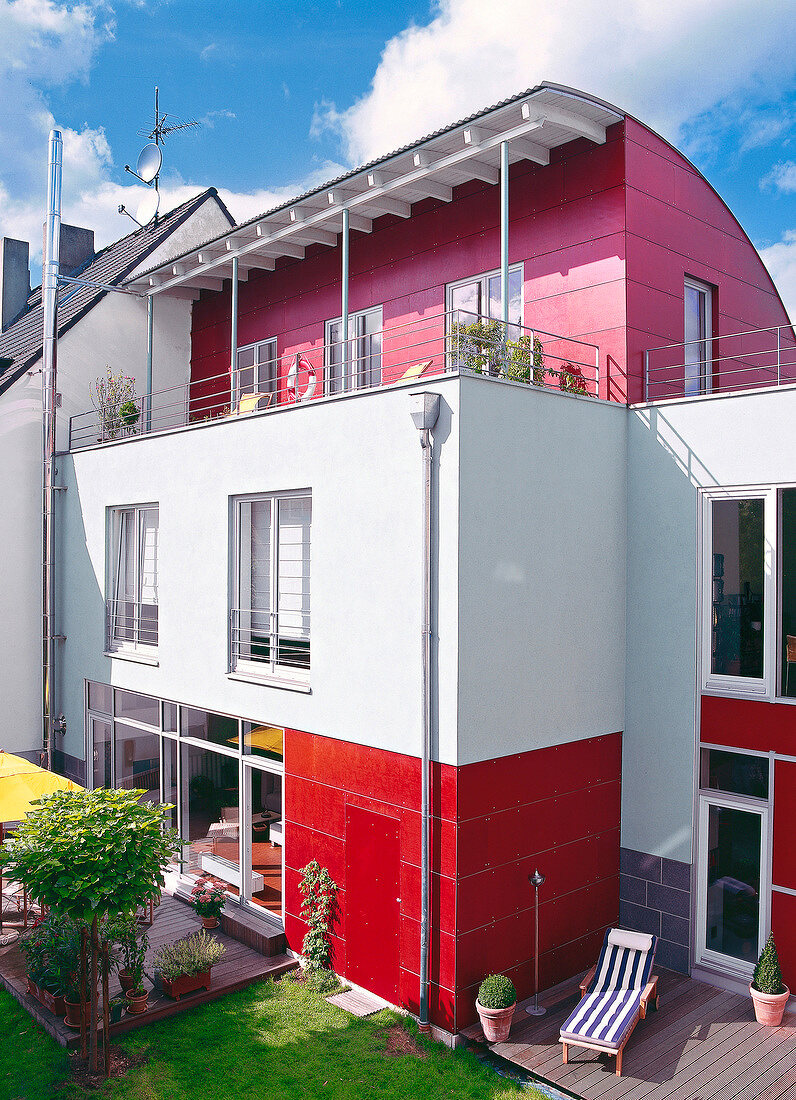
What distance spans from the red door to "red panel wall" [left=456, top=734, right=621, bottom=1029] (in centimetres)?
76

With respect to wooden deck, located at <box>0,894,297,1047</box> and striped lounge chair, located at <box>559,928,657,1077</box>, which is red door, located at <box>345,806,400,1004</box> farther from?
striped lounge chair, located at <box>559,928,657,1077</box>

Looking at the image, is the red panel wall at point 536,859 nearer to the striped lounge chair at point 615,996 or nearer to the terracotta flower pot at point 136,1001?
the striped lounge chair at point 615,996

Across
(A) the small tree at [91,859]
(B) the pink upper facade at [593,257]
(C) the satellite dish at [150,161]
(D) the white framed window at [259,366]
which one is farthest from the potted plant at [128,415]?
(A) the small tree at [91,859]

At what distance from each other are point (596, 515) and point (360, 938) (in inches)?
190

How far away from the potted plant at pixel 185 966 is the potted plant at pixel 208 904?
1.19 meters

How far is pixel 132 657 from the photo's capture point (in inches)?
459

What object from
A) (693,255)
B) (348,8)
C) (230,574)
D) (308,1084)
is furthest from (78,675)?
(348,8)

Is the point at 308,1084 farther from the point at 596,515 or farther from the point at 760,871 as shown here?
the point at 596,515

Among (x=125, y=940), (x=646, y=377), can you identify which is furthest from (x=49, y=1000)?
(x=646, y=377)

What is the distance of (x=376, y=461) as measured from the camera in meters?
7.98

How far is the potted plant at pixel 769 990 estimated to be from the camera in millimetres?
7387

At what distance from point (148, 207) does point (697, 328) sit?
1154 centimetres

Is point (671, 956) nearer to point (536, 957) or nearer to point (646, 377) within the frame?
point (536, 957)

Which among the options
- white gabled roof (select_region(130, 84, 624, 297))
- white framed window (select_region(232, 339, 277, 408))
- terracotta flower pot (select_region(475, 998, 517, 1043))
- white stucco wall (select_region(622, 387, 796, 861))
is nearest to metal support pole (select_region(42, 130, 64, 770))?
white gabled roof (select_region(130, 84, 624, 297))
